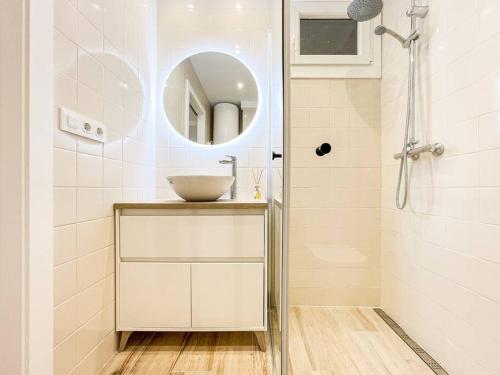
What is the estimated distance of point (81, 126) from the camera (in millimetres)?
1077

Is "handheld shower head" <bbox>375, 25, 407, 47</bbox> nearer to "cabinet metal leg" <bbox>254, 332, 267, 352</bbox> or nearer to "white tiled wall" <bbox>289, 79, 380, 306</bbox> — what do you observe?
"white tiled wall" <bbox>289, 79, 380, 306</bbox>

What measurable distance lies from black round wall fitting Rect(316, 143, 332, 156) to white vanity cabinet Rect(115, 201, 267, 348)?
2.06 ft

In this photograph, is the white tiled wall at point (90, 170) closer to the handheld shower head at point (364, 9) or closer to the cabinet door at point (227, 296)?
the cabinet door at point (227, 296)

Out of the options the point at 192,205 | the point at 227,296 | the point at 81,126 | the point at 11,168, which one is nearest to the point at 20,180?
the point at 11,168

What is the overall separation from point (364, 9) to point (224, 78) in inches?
38.9

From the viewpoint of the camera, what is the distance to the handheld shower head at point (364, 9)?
1562mm

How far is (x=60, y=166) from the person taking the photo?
975mm

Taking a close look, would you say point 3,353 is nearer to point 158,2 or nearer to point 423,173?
point 423,173

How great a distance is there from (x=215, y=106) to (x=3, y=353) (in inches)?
66.0

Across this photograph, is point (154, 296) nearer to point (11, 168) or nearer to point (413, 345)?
point (11, 168)

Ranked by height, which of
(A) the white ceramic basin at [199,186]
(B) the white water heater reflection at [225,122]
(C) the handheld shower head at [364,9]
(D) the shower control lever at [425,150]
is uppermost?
(C) the handheld shower head at [364,9]

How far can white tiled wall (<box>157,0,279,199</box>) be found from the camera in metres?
1.98

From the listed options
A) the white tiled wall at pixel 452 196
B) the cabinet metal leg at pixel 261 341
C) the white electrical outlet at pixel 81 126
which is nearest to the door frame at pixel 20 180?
the white electrical outlet at pixel 81 126

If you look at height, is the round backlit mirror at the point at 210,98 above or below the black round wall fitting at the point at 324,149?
above
